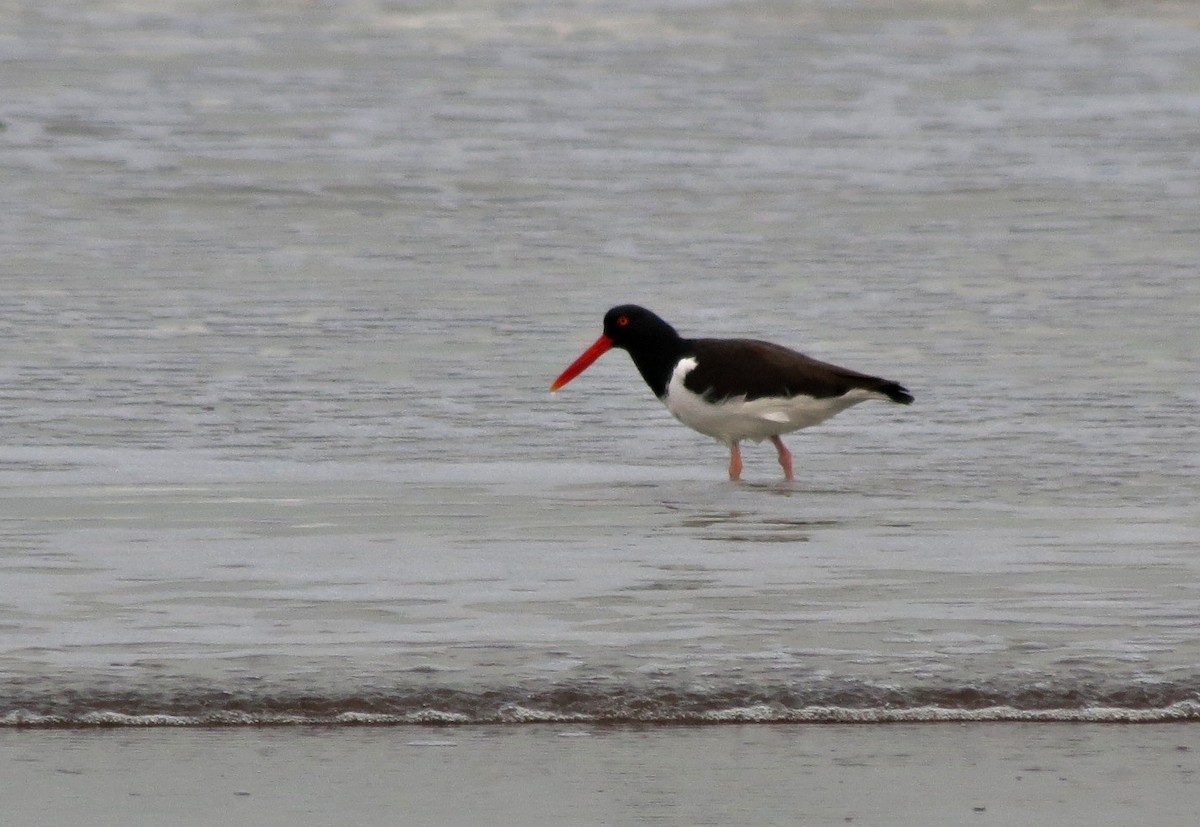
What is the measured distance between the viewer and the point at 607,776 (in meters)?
4.38

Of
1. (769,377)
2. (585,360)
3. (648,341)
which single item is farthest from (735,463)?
(585,360)

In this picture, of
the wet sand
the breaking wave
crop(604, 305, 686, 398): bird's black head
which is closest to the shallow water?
the breaking wave

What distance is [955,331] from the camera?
11.2 meters

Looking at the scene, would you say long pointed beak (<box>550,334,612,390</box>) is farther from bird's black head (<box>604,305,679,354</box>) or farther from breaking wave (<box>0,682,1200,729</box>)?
breaking wave (<box>0,682,1200,729</box>)

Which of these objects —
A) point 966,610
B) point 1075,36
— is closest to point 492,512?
point 966,610

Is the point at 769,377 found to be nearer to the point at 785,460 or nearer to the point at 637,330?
the point at 785,460

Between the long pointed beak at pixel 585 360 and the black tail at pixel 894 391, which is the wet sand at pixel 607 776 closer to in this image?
the black tail at pixel 894 391

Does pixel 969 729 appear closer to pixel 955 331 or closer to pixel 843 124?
pixel 955 331

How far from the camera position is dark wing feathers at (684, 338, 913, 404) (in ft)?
27.2

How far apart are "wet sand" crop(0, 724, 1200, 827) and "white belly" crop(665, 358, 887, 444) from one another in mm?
3616

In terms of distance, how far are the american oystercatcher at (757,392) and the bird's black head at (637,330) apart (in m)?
0.37

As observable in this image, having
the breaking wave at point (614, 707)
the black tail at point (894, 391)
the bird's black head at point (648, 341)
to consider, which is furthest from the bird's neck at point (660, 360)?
the breaking wave at point (614, 707)

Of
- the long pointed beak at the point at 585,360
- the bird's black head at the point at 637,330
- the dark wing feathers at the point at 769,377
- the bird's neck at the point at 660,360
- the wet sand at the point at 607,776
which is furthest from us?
the long pointed beak at the point at 585,360

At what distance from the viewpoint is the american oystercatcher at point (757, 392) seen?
8.29m
